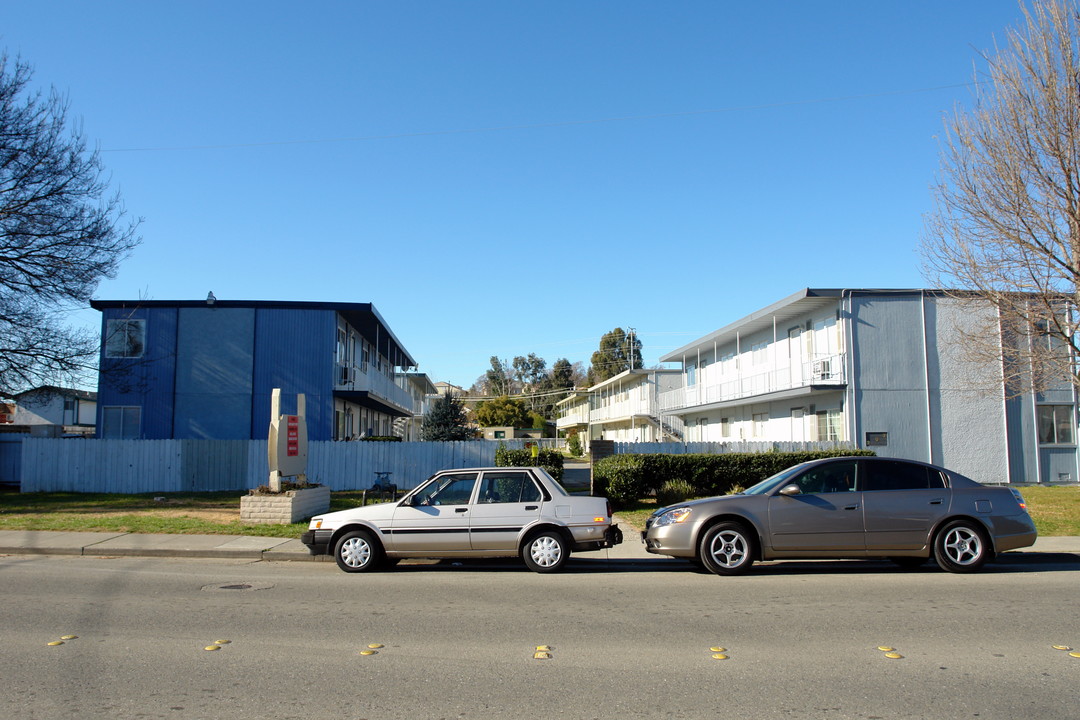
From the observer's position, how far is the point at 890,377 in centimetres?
2633

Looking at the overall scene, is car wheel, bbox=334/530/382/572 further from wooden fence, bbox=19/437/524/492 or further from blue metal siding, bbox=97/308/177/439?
blue metal siding, bbox=97/308/177/439

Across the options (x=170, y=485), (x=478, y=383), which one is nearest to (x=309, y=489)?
(x=170, y=485)

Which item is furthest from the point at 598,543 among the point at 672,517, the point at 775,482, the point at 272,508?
the point at 272,508

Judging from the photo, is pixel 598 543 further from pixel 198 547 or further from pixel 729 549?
pixel 198 547

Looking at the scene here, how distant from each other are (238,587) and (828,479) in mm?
7581

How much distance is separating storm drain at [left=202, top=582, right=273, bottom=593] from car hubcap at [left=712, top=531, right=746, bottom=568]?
5578 mm

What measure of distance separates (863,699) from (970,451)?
2463 centimetres

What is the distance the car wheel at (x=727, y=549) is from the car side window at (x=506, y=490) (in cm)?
228

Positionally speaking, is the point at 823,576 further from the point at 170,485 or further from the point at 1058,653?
the point at 170,485

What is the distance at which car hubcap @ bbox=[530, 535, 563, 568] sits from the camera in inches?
411

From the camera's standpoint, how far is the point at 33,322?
70.8 ft

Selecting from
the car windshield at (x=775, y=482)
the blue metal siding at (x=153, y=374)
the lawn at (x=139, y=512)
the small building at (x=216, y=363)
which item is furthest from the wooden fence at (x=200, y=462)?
the car windshield at (x=775, y=482)

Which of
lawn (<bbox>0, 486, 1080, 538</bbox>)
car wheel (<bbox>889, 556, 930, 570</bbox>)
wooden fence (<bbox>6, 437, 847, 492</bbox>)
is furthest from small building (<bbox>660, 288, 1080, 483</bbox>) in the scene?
car wheel (<bbox>889, 556, 930, 570</bbox>)

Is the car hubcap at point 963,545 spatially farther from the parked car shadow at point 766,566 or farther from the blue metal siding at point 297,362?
the blue metal siding at point 297,362
